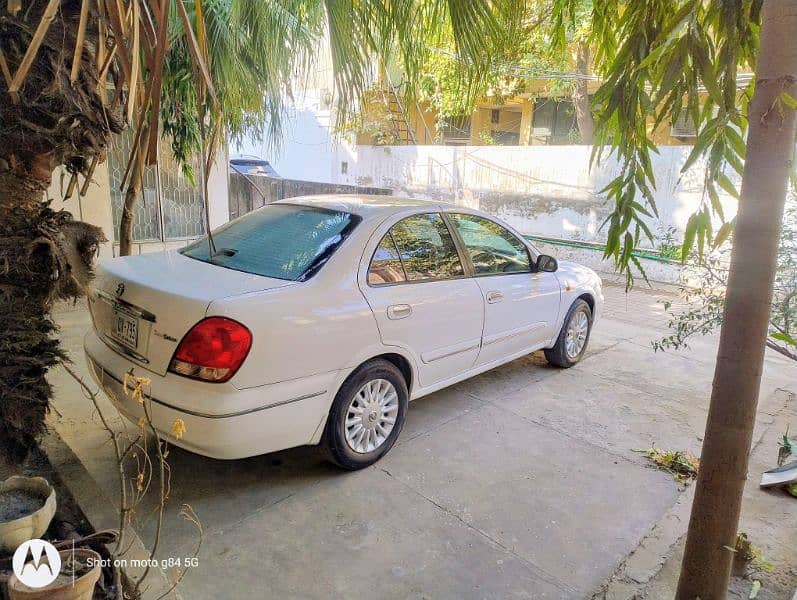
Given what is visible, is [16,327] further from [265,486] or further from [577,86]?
[577,86]

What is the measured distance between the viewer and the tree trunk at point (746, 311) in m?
1.87

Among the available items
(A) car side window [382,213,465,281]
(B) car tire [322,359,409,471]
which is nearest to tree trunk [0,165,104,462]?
(B) car tire [322,359,409,471]

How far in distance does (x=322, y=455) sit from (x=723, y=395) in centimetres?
227

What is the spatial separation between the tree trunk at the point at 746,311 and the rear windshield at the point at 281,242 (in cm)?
211

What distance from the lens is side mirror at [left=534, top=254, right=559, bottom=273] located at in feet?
15.6

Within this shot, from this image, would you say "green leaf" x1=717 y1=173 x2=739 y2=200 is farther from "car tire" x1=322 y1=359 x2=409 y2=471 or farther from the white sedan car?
"car tire" x1=322 y1=359 x2=409 y2=471

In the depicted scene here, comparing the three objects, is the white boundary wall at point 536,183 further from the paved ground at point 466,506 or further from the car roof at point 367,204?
the car roof at point 367,204

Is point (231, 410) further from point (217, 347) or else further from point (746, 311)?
point (746, 311)

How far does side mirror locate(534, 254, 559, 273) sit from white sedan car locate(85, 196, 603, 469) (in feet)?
0.74

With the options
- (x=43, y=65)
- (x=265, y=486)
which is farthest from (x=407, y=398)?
(x=43, y=65)

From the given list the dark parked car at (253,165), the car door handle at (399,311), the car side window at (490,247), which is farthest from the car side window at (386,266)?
the dark parked car at (253,165)

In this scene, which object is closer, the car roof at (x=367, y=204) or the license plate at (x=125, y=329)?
the license plate at (x=125, y=329)

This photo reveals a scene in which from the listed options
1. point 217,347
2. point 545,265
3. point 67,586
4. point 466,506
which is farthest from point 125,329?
point 545,265

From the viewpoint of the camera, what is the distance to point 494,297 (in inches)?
168
